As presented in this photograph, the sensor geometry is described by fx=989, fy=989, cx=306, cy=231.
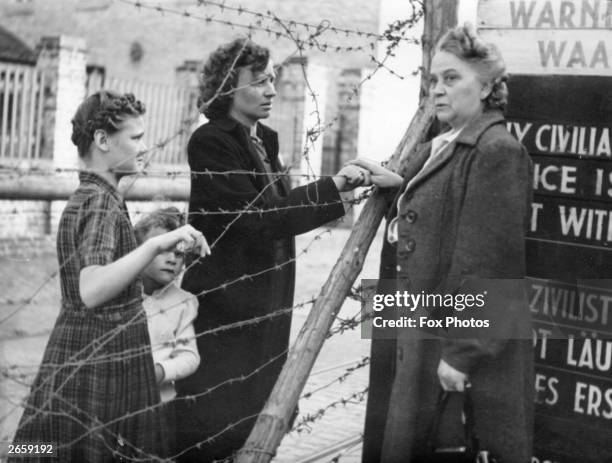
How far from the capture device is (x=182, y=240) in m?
3.11

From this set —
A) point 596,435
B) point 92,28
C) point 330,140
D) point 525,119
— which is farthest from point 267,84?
point 92,28

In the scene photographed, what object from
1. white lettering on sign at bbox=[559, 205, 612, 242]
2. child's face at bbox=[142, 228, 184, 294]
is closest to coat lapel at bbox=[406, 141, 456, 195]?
white lettering on sign at bbox=[559, 205, 612, 242]

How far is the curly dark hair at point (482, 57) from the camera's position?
316 cm

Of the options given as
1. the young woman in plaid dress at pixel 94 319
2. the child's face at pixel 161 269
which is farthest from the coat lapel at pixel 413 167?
the child's face at pixel 161 269

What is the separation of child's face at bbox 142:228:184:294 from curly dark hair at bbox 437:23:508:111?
1331mm

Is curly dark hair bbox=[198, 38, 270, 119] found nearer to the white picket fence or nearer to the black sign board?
the black sign board

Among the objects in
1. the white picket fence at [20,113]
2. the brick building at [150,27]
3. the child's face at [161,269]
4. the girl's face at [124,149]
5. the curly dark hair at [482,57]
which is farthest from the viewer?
the brick building at [150,27]

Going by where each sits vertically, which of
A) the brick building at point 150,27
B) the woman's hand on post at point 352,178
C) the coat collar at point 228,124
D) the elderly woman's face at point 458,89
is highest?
the brick building at point 150,27

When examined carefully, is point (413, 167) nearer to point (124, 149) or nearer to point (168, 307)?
point (124, 149)

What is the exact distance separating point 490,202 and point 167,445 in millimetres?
1508

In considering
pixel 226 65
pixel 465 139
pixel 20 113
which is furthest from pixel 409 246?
pixel 20 113

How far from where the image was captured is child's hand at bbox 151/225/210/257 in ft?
→ 9.99

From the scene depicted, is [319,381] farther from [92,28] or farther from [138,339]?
[92,28]

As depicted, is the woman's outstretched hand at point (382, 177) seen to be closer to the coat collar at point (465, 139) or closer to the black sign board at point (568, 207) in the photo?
the coat collar at point (465, 139)
